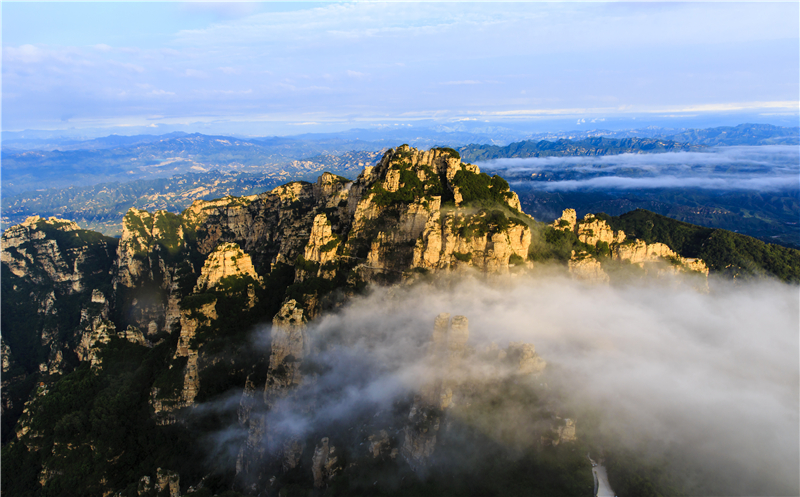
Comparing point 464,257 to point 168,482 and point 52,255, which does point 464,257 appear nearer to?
A: point 168,482

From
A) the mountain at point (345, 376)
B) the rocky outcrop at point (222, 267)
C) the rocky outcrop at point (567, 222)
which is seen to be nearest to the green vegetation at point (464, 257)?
the mountain at point (345, 376)

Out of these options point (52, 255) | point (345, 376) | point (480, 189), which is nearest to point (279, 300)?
point (345, 376)

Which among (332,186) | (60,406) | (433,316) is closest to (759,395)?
(433,316)

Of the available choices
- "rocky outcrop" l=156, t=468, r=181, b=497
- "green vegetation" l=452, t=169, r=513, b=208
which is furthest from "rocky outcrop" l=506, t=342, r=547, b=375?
"rocky outcrop" l=156, t=468, r=181, b=497

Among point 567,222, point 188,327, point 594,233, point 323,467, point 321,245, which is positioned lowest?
point 323,467

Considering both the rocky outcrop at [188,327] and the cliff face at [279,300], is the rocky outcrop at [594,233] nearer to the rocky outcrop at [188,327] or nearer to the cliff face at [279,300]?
the cliff face at [279,300]

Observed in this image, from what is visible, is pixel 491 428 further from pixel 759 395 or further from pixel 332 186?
pixel 332 186

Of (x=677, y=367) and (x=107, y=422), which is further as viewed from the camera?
(x=677, y=367)
